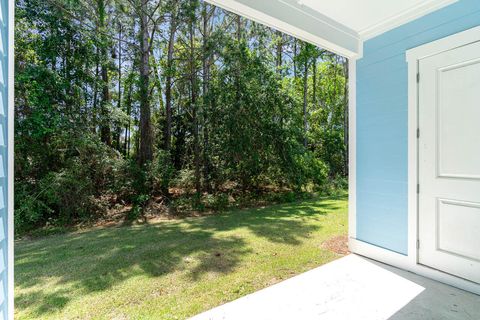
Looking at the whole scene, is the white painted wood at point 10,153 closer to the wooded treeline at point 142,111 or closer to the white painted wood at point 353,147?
the white painted wood at point 353,147

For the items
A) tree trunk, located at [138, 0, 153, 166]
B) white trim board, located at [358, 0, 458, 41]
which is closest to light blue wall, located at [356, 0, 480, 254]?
white trim board, located at [358, 0, 458, 41]

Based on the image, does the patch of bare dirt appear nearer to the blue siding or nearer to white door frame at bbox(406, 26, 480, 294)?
white door frame at bbox(406, 26, 480, 294)

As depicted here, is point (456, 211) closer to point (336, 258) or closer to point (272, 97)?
point (336, 258)

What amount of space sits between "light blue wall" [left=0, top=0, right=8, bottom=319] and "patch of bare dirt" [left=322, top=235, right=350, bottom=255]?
3028mm

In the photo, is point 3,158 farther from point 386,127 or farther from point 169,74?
point 169,74

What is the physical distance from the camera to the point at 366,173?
294 centimetres

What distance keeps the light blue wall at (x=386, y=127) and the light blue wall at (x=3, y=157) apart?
10.2 feet

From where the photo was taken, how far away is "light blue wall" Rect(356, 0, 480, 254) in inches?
97.0

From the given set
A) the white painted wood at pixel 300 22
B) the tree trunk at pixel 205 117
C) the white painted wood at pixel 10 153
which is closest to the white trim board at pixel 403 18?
the white painted wood at pixel 300 22

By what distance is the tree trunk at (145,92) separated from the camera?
20.7ft

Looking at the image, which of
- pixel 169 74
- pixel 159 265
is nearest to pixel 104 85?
pixel 169 74

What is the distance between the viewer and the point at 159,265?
8.87 ft

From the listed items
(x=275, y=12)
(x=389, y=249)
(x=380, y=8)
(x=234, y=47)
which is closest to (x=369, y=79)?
(x=380, y=8)

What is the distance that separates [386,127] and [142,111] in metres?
5.86
